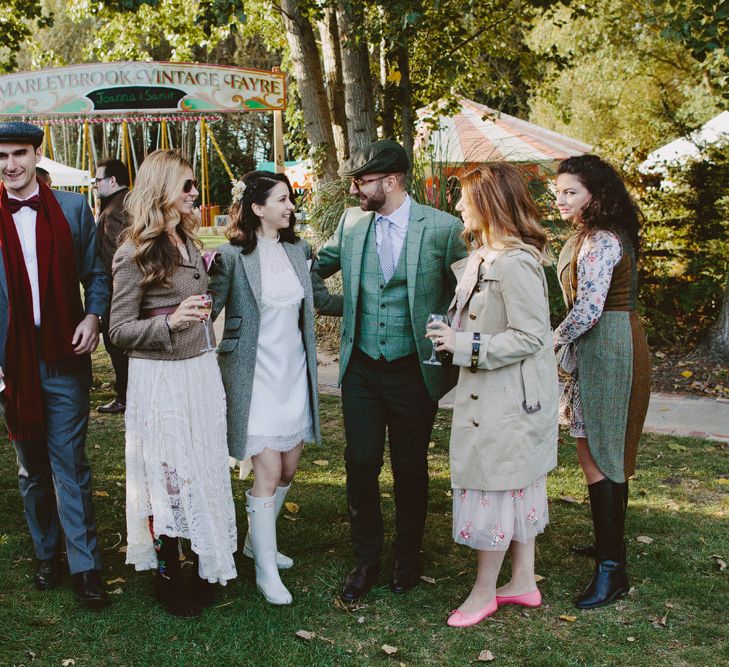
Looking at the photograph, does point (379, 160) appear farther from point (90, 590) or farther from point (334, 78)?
point (334, 78)

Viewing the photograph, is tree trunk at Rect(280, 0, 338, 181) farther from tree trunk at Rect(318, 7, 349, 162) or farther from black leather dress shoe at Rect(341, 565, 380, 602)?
black leather dress shoe at Rect(341, 565, 380, 602)

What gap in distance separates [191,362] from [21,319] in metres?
0.80

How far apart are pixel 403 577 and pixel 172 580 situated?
42.2 inches

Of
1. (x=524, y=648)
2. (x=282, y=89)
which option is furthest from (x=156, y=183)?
(x=282, y=89)

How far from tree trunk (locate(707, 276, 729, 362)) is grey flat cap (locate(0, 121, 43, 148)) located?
6.95 m

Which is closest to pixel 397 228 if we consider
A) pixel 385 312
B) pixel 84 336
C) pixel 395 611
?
pixel 385 312

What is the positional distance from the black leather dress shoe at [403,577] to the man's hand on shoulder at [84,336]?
70.1 inches

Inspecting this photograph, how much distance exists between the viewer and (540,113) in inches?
1203

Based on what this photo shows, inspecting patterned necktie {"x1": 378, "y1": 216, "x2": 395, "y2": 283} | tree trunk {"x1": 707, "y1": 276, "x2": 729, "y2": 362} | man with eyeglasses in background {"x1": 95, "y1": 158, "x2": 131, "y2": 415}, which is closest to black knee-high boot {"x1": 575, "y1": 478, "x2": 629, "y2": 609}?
patterned necktie {"x1": 378, "y1": 216, "x2": 395, "y2": 283}

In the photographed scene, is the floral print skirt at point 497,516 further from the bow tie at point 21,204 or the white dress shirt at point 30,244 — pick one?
the bow tie at point 21,204

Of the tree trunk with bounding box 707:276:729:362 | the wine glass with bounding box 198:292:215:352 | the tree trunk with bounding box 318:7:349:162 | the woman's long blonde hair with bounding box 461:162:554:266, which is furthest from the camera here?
the tree trunk with bounding box 318:7:349:162

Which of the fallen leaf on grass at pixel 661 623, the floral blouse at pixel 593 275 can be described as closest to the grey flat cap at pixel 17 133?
the floral blouse at pixel 593 275

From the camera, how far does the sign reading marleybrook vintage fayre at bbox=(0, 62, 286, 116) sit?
40.1 feet

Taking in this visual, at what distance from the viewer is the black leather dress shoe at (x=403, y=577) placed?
13.0ft
